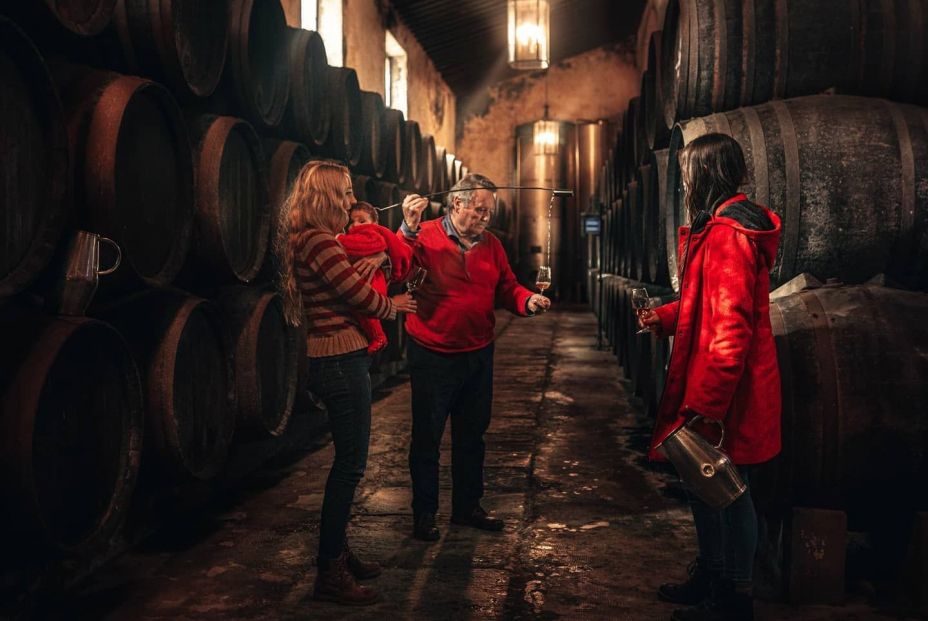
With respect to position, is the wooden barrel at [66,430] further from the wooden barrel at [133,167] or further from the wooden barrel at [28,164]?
the wooden barrel at [133,167]

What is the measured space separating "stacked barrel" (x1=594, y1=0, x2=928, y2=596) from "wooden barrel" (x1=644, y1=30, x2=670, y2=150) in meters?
0.19

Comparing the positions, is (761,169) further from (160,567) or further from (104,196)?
(160,567)

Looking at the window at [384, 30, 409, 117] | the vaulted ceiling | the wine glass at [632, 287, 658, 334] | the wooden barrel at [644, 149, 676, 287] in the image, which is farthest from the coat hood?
the window at [384, 30, 409, 117]

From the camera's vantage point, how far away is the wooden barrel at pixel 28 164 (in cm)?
238

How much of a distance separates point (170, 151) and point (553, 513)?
2139 mm

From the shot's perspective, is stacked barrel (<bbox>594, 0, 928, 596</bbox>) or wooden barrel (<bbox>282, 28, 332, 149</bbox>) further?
wooden barrel (<bbox>282, 28, 332, 149</bbox>)

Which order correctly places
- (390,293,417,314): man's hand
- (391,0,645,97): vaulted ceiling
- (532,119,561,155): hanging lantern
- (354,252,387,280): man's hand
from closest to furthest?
1. (354,252,387,280): man's hand
2. (390,293,417,314): man's hand
3. (391,0,645,97): vaulted ceiling
4. (532,119,561,155): hanging lantern

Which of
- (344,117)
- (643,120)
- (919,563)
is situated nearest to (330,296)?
(919,563)

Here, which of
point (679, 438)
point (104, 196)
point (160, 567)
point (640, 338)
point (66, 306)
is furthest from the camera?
point (640, 338)

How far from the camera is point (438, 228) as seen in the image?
11.7ft

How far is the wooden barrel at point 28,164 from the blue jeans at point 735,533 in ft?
6.55

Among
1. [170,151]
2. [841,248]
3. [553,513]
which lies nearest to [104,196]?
[170,151]

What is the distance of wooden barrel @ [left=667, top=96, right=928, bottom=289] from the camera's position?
11.7 feet

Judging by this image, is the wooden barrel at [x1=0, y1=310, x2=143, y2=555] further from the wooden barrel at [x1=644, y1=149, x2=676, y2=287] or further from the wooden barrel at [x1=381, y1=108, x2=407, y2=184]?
the wooden barrel at [x1=381, y1=108, x2=407, y2=184]
